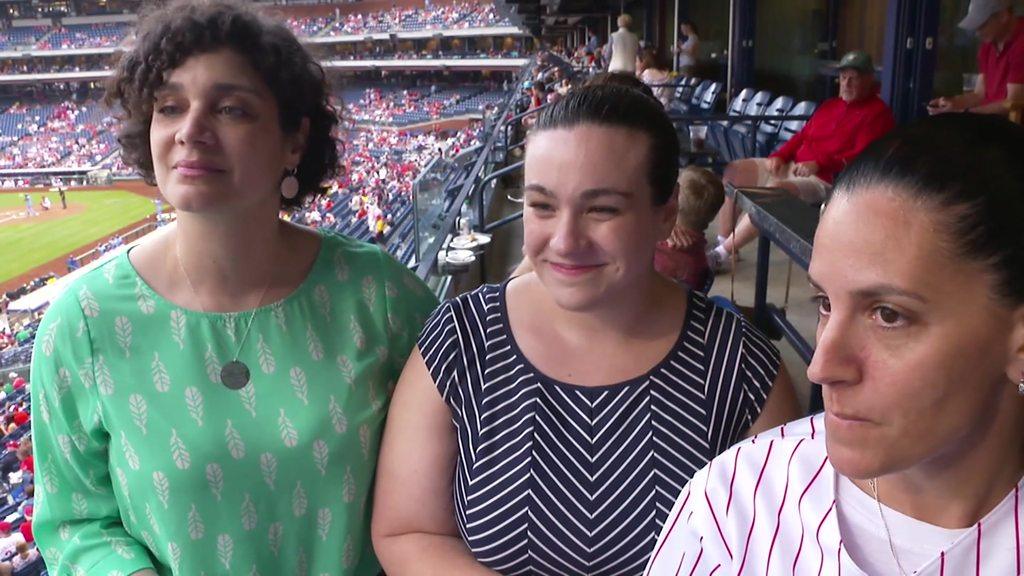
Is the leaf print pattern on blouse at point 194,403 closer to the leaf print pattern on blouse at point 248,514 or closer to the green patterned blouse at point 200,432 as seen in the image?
the green patterned blouse at point 200,432

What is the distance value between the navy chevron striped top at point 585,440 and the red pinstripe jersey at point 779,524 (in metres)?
0.15

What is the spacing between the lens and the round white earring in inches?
45.1

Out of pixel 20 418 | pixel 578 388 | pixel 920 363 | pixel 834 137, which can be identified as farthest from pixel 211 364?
pixel 20 418

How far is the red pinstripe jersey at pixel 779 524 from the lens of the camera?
2.09 feet

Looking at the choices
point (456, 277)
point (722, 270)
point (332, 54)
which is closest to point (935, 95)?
point (722, 270)

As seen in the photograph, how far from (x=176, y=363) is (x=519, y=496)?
48 cm

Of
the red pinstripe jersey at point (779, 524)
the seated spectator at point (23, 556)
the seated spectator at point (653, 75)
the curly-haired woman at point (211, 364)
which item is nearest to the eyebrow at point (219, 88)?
the curly-haired woman at point (211, 364)

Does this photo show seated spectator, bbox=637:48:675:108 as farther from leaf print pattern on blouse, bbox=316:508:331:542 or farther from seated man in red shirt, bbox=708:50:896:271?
leaf print pattern on blouse, bbox=316:508:331:542

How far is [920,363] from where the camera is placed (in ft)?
1.89

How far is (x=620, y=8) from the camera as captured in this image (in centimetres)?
1437

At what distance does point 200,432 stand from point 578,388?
1.62 ft

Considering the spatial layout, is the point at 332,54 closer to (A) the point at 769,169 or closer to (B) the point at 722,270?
(B) the point at 722,270

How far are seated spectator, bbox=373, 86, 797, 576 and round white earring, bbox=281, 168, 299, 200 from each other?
316 mm

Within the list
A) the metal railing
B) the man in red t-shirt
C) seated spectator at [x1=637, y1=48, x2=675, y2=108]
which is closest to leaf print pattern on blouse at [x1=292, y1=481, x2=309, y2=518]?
the metal railing
